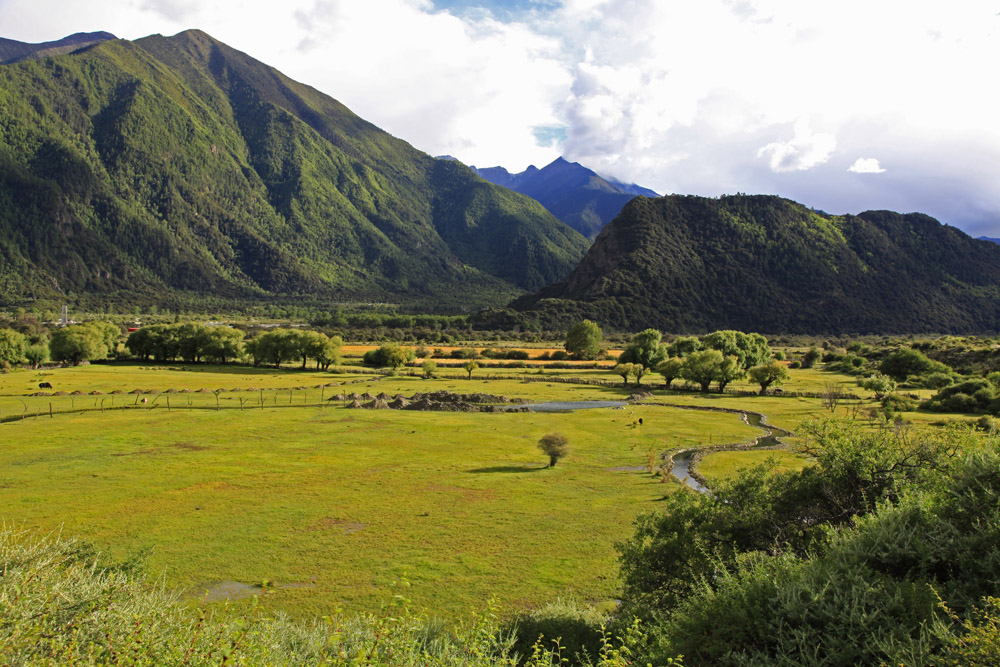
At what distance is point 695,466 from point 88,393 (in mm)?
63665

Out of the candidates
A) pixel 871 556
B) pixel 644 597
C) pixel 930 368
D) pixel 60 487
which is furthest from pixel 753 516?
pixel 930 368

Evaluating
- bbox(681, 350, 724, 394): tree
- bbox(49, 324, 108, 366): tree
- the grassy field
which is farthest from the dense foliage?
bbox(49, 324, 108, 366): tree

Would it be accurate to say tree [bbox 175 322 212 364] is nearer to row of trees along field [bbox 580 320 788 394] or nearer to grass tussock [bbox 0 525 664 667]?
row of trees along field [bbox 580 320 788 394]

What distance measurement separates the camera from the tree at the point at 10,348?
284 feet

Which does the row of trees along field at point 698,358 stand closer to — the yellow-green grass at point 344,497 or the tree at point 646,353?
the tree at point 646,353

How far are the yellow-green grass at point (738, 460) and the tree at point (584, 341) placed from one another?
80.9m

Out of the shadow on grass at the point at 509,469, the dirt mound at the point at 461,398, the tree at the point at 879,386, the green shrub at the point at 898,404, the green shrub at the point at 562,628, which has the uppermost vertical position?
the tree at the point at 879,386

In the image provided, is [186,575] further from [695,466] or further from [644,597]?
[695,466]

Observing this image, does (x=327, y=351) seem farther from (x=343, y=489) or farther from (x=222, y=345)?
(x=343, y=489)

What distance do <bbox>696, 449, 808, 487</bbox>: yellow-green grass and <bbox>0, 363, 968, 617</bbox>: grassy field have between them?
27 centimetres

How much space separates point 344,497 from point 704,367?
63995mm

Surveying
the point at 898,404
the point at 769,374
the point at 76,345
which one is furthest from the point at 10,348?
the point at 898,404

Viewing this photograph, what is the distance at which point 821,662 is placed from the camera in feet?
28.2

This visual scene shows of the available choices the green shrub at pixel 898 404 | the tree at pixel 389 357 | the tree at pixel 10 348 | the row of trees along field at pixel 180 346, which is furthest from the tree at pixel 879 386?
the tree at pixel 10 348
